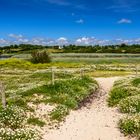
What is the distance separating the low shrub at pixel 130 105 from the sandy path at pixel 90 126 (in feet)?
2.02

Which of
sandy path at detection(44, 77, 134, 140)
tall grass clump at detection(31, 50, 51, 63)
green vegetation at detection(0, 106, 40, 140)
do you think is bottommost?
tall grass clump at detection(31, 50, 51, 63)

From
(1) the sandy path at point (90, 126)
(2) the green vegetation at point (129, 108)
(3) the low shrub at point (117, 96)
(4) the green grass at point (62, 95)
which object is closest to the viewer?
(1) the sandy path at point (90, 126)

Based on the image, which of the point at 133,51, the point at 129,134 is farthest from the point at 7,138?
the point at 133,51

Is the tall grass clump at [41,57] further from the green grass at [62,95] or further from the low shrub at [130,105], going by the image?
the low shrub at [130,105]

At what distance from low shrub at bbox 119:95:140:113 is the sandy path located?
615 millimetres

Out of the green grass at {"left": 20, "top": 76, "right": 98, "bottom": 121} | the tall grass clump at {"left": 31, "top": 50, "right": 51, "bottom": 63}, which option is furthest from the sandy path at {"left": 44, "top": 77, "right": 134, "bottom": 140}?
the tall grass clump at {"left": 31, "top": 50, "right": 51, "bottom": 63}

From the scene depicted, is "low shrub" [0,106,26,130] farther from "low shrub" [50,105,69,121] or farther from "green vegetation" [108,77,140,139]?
"green vegetation" [108,77,140,139]

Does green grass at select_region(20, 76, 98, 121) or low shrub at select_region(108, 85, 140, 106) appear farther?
low shrub at select_region(108, 85, 140, 106)

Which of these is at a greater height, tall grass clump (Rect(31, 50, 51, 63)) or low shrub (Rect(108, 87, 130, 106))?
low shrub (Rect(108, 87, 130, 106))

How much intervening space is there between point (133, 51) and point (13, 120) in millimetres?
182410

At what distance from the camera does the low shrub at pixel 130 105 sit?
1006 inches

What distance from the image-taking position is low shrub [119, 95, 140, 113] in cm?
2555

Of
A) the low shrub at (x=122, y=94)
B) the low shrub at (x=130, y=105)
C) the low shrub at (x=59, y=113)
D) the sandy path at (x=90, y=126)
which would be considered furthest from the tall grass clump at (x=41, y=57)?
the low shrub at (x=59, y=113)

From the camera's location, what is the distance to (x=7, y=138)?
18.7 metres
